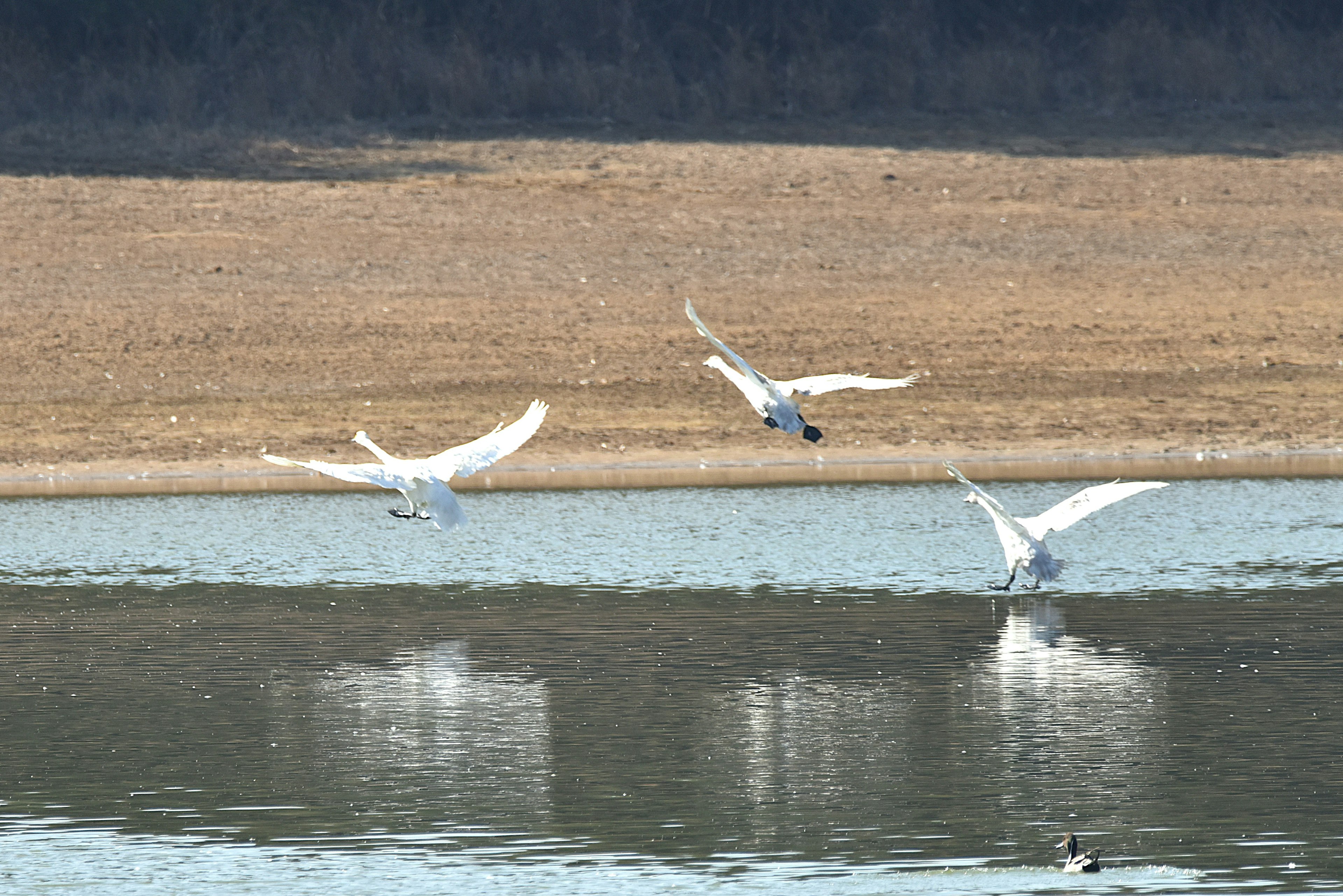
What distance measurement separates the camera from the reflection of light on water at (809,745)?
8070 millimetres

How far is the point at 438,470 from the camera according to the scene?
11.5m

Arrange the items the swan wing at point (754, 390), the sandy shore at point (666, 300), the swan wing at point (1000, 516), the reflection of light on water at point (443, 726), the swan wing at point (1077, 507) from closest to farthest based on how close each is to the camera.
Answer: the reflection of light on water at point (443, 726)
the swan wing at point (754, 390)
the swan wing at point (1000, 516)
the swan wing at point (1077, 507)
the sandy shore at point (666, 300)

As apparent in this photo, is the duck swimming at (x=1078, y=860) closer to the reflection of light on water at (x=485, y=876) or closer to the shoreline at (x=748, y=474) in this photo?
the reflection of light on water at (x=485, y=876)

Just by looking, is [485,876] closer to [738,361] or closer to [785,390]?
[738,361]

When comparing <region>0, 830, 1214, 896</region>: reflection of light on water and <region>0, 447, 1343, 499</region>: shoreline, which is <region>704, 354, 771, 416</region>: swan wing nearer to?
<region>0, 830, 1214, 896</region>: reflection of light on water

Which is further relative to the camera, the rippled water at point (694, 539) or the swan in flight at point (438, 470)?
the rippled water at point (694, 539)

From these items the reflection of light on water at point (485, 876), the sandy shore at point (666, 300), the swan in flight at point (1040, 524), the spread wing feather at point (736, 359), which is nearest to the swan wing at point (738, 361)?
the spread wing feather at point (736, 359)

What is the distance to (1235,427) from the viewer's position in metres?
19.2

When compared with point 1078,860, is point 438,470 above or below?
above

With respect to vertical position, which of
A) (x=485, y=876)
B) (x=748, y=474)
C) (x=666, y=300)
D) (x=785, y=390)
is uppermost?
(x=666, y=300)

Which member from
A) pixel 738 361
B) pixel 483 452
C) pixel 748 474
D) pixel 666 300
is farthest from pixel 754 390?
pixel 666 300

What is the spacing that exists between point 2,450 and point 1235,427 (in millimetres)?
10522

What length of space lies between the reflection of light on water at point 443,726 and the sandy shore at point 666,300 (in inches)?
309

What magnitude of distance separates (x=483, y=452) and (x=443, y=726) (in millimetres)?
2632
